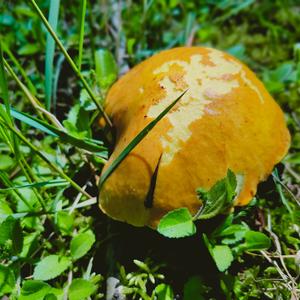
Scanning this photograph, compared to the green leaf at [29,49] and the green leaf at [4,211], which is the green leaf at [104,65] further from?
the green leaf at [4,211]

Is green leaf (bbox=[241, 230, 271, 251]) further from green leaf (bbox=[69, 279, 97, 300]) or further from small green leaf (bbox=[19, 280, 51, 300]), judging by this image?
small green leaf (bbox=[19, 280, 51, 300])

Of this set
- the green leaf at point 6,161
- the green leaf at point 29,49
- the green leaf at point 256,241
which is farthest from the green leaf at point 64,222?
the green leaf at point 29,49

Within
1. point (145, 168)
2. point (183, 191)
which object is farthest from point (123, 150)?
point (183, 191)

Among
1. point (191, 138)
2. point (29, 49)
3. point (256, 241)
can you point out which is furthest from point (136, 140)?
point (29, 49)

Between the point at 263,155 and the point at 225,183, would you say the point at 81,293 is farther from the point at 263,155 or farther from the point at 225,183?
the point at 263,155

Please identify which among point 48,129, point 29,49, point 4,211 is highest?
point 29,49

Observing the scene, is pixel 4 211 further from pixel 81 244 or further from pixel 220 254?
pixel 220 254

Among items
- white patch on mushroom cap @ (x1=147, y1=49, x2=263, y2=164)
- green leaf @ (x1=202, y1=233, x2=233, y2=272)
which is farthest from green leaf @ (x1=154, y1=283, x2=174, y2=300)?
white patch on mushroom cap @ (x1=147, y1=49, x2=263, y2=164)
